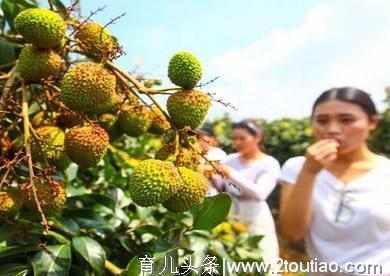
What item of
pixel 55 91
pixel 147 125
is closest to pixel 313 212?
pixel 147 125

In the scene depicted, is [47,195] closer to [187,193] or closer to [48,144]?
[48,144]

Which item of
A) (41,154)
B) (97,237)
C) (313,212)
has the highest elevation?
(41,154)

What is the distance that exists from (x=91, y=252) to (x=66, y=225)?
0.11 m

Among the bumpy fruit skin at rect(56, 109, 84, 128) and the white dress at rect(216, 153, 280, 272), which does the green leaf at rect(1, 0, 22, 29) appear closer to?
the bumpy fruit skin at rect(56, 109, 84, 128)

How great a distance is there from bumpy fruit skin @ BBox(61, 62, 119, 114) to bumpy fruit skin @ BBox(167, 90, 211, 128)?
10 centimetres

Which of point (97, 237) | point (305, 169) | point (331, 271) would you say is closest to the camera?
point (97, 237)

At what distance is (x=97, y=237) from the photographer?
3.71 ft

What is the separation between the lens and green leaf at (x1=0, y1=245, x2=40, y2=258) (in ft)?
3.00

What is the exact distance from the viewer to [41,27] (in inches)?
34.0

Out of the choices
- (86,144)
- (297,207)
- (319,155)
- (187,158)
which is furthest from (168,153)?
(297,207)

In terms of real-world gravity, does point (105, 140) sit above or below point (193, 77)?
below

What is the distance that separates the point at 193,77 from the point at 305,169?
0.93 metres

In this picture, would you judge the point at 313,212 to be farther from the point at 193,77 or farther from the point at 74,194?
the point at 193,77

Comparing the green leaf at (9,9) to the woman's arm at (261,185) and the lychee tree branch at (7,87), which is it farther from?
the woman's arm at (261,185)
